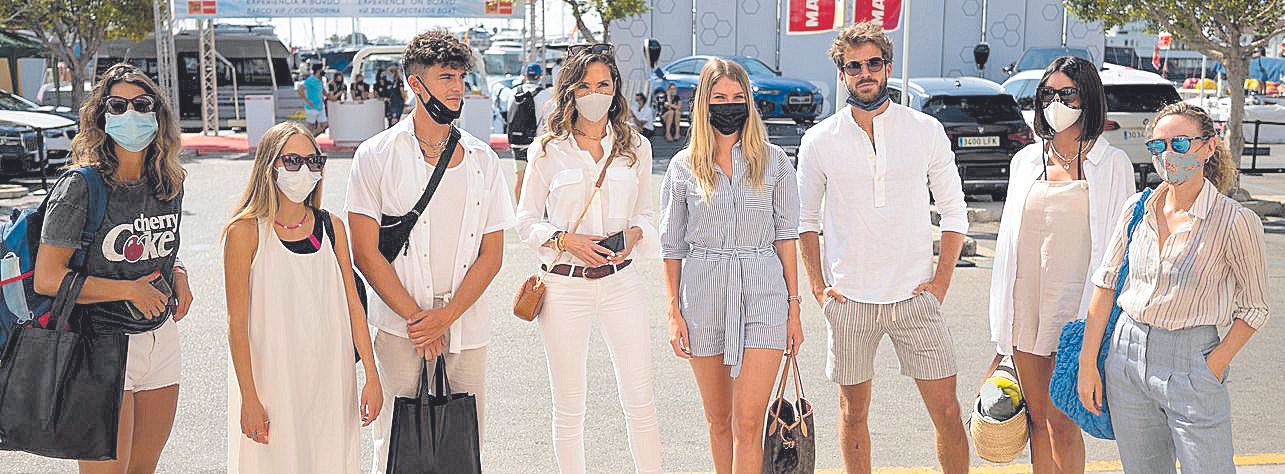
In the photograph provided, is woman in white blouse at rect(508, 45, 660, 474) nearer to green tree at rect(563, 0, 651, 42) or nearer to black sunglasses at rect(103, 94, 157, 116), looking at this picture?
black sunglasses at rect(103, 94, 157, 116)

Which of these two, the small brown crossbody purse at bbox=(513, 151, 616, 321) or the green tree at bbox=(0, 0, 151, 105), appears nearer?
the small brown crossbody purse at bbox=(513, 151, 616, 321)

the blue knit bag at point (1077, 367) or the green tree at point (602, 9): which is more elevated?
the green tree at point (602, 9)

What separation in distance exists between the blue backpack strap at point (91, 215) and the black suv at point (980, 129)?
11.9 metres

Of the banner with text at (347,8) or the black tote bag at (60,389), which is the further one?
the banner with text at (347,8)

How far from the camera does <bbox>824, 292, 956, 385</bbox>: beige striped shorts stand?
14.5 ft

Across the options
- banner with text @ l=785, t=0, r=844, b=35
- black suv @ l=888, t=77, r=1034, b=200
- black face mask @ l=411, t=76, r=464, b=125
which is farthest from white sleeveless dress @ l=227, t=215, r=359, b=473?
black suv @ l=888, t=77, r=1034, b=200

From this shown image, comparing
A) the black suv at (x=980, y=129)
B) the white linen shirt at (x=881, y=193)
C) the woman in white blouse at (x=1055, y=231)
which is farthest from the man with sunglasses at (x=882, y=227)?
the black suv at (x=980, y=129)

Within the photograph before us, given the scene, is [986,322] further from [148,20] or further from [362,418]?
[148,20]

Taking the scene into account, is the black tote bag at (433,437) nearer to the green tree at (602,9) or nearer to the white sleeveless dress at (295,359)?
the white sleeveless dress at (295,359)

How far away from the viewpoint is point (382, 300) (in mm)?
4270

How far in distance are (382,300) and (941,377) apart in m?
2.16

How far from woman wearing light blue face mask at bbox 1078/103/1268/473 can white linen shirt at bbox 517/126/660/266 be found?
1.84 metres

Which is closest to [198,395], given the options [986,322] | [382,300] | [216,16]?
[382,300]

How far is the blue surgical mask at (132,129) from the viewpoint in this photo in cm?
394
